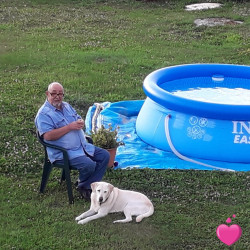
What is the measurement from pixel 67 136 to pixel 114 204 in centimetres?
96

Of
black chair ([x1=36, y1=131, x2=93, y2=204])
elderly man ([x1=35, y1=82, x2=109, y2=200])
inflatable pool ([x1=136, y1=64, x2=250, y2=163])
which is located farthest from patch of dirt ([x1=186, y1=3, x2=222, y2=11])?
black chair ([x1=36, y1=131, x2=93, y2=204])

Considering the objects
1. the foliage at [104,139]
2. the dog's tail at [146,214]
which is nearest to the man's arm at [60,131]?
the foliage at [104,139]

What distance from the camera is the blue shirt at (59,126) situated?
5.66 meters

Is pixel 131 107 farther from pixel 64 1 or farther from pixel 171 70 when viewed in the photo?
pixel 64 1

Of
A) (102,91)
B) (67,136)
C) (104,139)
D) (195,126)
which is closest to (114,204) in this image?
(67,136)

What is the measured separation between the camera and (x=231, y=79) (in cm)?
988

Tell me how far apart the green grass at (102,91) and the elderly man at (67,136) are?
403 millimetres

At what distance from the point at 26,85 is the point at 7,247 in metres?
5.56

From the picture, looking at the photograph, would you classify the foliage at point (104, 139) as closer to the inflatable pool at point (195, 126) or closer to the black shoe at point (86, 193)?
the black shoe at point (86, 193)

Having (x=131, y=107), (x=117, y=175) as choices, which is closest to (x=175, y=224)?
(x=117, y=175)

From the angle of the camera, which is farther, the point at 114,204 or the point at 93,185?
the point at 114,204

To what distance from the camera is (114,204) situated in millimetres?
5625

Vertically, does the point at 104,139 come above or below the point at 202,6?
above

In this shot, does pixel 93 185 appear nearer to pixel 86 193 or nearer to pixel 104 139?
pixel 86 193
